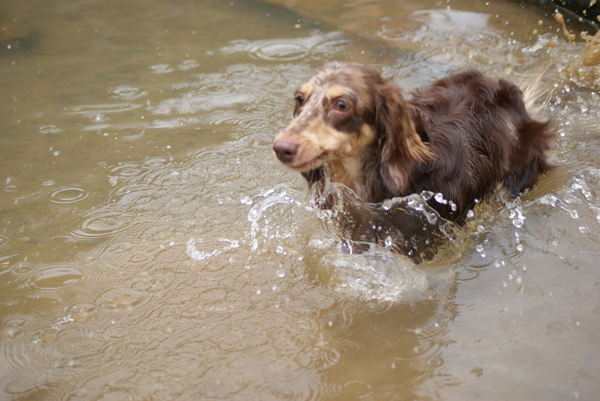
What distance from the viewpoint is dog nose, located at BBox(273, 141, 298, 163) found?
292 centimetres

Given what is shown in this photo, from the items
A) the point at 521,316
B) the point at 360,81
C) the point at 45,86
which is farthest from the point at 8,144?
the point at 521,316

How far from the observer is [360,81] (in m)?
3.18

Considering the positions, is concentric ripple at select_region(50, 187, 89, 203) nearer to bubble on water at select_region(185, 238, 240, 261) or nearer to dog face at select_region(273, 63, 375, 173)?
bubble on water at select_region(185, 238, 240, 261)

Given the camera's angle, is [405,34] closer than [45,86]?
No

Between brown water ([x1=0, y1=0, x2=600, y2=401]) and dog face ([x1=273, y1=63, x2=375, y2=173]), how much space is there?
2.81 ft

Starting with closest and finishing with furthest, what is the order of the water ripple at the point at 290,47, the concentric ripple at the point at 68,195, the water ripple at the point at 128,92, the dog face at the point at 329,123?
1. the dog face at the point at 329,123
2. the concentric ripple at the point at 68,195
3. the water ripple at the point at 128,92
4. the water ripple at the point at 290,47

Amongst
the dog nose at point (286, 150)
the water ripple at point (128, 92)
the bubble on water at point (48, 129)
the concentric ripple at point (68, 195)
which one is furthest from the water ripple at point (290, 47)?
the dog nose at point (286, 150)

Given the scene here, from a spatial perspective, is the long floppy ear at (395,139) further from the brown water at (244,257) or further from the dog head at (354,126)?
the brown water at (244,257)

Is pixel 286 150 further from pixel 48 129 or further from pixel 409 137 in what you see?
pixel 48 129

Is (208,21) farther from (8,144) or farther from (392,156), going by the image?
(392,156)

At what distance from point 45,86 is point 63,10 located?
8.92 feet

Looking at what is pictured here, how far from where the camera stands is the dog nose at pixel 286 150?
292 cm

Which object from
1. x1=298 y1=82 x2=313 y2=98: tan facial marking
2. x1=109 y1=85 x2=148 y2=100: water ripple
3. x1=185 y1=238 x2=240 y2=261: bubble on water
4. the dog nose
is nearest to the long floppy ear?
x1=298 y1=82 x2=313 y2=98: tan facial marking

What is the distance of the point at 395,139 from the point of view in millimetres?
3195
